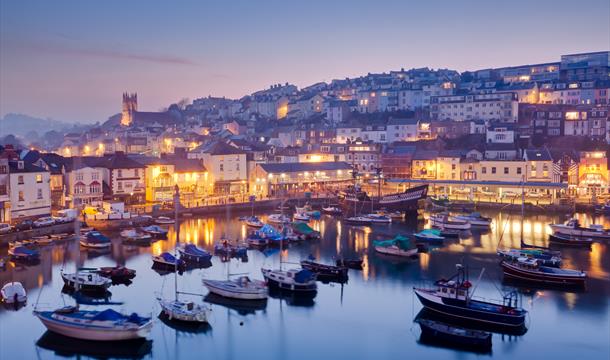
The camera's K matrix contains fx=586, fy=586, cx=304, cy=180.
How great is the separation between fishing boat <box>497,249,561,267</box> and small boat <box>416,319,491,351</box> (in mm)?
6212

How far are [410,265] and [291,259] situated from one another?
157 inches

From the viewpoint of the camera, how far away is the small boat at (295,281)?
15.9m

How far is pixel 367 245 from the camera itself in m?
22.4

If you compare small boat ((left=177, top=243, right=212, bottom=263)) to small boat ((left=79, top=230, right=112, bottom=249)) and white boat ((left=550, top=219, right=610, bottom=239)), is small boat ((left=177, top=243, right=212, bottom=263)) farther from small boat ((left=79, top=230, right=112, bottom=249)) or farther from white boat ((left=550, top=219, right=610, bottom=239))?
white boat ((left=550, top=219, right=610, bottom=239))

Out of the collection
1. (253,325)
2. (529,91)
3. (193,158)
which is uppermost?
(529,91)

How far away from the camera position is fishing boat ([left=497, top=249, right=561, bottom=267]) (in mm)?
18188

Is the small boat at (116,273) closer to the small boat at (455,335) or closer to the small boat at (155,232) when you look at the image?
the small boat at (155,232)

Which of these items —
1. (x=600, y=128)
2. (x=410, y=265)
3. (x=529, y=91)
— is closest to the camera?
(x=410, y=265)

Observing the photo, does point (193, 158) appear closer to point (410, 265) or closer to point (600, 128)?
point (410, 265)

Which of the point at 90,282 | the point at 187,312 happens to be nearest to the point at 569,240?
the point at 187,312

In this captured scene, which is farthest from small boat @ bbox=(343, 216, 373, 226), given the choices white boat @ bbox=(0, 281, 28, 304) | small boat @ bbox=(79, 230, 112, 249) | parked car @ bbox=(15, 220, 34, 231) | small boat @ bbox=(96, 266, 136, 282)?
white boat @ bbox=(0, 281, 28, 304)

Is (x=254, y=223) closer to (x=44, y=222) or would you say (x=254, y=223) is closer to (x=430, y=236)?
(x=430, y=236)

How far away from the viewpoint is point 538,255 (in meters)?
18.7

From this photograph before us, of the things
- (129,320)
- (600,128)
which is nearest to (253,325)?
(129,320)
